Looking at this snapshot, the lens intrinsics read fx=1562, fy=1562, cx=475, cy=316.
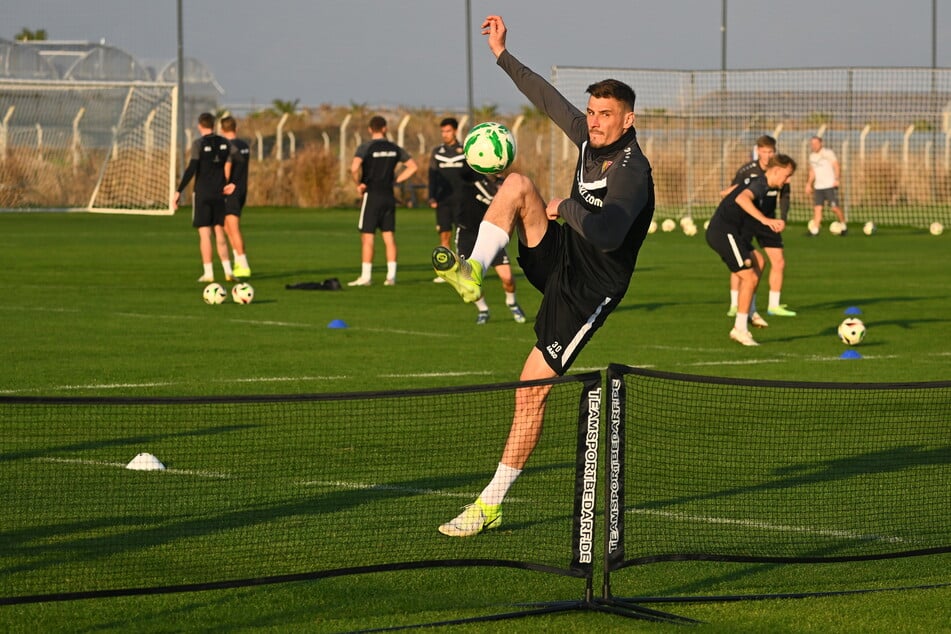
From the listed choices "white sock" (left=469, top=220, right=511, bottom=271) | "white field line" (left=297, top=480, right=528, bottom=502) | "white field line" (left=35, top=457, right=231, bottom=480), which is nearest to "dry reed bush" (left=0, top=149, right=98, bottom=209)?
"white field line" (left=35, top=457, right=231, bottom=480)

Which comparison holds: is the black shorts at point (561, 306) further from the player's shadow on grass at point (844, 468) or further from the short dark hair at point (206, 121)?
the short dark hair at point (206, 121)

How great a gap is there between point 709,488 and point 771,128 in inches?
1415

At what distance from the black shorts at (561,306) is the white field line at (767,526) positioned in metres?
1.03

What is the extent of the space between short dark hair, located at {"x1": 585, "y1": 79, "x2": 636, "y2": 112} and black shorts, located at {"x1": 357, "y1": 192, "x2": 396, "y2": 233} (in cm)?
1464

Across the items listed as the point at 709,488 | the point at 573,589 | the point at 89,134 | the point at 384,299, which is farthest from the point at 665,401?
the point at 89,134

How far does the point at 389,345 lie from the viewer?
15.9 metres

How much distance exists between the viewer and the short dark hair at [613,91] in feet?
25.4

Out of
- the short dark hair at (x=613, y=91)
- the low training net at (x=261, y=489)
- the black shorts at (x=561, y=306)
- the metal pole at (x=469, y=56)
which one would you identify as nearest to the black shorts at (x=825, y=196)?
the metal pole at (x=469, y=56)

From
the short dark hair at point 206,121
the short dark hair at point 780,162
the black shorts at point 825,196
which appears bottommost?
the black shorts at point 825,196

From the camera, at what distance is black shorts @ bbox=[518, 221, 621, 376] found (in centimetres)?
800

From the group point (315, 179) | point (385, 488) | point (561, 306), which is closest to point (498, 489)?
point (561, 306)

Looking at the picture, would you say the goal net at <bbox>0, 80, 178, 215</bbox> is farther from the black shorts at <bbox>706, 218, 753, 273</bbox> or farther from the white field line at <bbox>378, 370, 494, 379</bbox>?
the white field line at <bbox>378, 370, 494, 379</bbox>

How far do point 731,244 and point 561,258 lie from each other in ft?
29.3

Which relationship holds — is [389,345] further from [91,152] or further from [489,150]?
[91,152]
